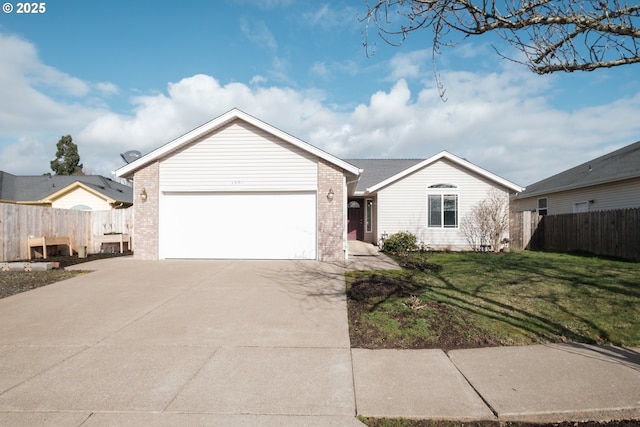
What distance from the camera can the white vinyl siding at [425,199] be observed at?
1666 centimetres

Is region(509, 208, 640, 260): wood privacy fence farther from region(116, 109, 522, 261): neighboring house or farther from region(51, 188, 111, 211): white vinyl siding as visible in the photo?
region(51, 188, 111, 211): white vinyl siding

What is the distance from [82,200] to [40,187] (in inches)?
213

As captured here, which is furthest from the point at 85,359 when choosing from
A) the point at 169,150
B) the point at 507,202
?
the point at 507,202

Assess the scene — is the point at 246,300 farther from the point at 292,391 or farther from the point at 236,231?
the point at 236,231

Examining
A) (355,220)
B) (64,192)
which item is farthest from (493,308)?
(64,192)

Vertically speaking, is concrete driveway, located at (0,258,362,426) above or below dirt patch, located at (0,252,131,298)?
below

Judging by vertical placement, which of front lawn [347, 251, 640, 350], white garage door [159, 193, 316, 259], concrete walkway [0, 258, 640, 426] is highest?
white garage door [159, 193, 316, 259]

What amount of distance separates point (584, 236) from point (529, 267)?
6.79 metres

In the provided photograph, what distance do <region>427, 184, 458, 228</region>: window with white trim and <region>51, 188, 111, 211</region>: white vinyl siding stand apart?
64.3 feet

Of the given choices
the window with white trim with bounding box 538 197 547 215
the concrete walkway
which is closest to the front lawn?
the concrete walkway

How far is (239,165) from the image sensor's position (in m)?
12.6

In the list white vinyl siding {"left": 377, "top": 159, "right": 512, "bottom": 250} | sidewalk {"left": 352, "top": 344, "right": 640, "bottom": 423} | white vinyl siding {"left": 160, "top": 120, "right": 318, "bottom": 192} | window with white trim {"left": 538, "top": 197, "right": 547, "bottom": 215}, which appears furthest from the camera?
window with white trim {"left": 538, "top": 197, "right": 547, "bottom": 215}

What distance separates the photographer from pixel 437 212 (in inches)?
662

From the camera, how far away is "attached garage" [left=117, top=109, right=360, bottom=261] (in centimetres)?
1249
